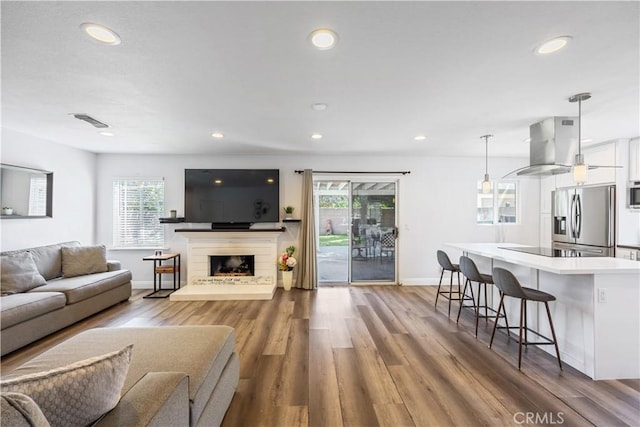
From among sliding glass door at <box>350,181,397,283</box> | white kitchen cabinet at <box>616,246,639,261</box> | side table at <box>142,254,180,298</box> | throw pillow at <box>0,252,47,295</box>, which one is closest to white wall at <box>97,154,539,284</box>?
sliding glass door at <box>350,181,397,283</box>

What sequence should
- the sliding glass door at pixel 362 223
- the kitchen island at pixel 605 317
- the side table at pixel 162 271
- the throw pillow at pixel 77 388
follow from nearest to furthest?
1. the throw pillow at pixel 77 388
2. the kitchen island at pixel 605 317
3. the side table at pixel 162 271
4. the sliding glass door at pixel 362 223

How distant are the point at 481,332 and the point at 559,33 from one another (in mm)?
2978

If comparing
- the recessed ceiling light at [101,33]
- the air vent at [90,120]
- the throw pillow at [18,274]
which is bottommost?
the throw pillow at [18,274]

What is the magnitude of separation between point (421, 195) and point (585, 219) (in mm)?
2509

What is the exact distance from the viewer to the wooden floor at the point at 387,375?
75.5 inches

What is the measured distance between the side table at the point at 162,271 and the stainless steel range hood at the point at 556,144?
5.51 m

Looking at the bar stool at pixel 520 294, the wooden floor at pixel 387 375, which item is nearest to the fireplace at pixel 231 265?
the wooden floor at pixel 387 375

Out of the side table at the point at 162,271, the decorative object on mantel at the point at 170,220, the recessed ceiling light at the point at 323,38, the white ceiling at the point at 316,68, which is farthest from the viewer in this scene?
the decorative object on mantel at the point at 170,220

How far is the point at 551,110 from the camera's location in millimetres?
2975

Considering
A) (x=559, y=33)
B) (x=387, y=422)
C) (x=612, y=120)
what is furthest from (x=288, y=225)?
(x=612, y=120)

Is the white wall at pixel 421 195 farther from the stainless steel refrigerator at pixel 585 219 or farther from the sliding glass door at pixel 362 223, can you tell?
the stainless steel refrigerator at pixel 585 219

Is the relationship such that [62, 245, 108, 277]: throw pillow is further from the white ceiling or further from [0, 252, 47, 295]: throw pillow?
the white ceiling

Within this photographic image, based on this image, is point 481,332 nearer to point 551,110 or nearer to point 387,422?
point 387,422

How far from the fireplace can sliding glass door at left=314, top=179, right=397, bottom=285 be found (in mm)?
1378
